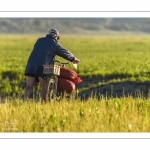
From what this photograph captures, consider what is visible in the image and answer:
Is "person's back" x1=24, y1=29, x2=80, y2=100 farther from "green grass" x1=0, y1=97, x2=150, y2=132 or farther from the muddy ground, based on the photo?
the muddy ground

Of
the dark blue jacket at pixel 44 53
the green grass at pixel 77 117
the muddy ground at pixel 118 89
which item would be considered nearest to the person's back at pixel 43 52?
the dark blue jacket at pixel 44 53

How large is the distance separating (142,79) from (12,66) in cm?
845

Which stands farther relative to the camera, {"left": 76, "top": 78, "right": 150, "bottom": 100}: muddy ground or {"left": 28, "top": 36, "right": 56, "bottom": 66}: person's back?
{"left": 76, "top": 78, "right": 150, "bottom": 100}: muddy ground

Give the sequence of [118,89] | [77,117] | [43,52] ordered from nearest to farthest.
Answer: [77,117] → [43,52] → [118,89]

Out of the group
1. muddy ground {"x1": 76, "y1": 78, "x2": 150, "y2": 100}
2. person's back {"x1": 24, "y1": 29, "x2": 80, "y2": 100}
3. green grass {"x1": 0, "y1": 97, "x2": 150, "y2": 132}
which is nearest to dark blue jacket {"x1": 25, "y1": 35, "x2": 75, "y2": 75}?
person's back {"x1": 24, "y1": 29, "x2": 80, "y2": 100}

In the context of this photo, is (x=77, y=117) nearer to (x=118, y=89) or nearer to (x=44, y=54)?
(x=44, y=54)

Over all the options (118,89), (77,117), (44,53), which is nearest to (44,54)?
(44,53)

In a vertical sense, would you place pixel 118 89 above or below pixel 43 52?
below

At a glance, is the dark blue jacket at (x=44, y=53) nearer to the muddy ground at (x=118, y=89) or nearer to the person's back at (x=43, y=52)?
the person's back at (x=43, y=52)
